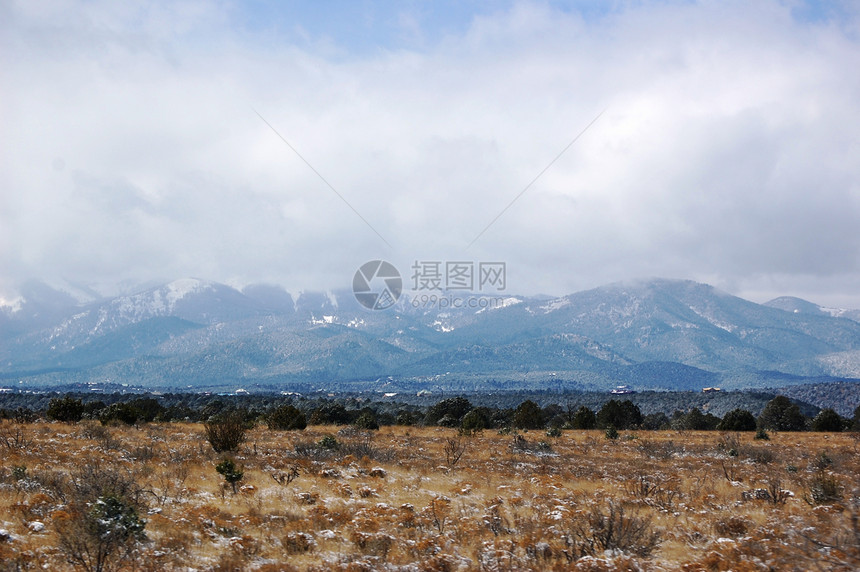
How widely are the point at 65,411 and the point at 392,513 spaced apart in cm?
3243

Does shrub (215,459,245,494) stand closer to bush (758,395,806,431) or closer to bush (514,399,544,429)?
bush (514,399,544,429)

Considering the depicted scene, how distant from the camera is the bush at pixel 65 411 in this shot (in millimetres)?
35625

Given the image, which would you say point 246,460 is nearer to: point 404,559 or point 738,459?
point 404,559

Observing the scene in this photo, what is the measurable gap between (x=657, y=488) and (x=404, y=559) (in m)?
10.6

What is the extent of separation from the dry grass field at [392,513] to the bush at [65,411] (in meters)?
15.3

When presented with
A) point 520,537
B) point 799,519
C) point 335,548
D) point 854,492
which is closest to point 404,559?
point 335,548

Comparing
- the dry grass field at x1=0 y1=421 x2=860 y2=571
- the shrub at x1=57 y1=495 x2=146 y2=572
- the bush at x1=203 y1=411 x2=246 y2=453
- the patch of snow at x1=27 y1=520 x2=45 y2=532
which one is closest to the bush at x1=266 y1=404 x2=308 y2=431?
the dry grass field at x1=0 y1=421 x2=860 y2=571

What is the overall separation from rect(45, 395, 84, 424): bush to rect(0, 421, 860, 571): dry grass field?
50.2 feet

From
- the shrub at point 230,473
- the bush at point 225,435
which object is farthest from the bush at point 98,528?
the bush at point 225,435

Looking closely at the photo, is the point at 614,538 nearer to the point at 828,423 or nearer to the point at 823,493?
the point at 823,493

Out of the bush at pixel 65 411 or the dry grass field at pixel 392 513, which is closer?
the dry grass field at pixel 392 513

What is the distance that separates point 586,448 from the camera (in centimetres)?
3153

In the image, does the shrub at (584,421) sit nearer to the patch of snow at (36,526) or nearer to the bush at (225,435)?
the bush at (225,435)

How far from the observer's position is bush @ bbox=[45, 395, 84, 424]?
117ft
